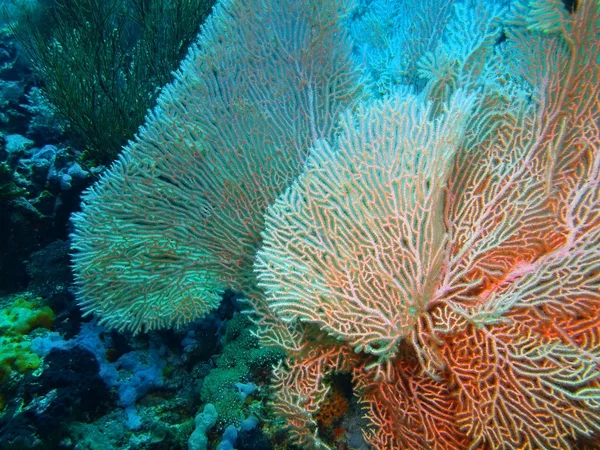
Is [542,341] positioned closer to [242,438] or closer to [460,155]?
[460,155]

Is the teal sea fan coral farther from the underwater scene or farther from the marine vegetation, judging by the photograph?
the marine vegetation

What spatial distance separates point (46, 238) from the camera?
5086 mm

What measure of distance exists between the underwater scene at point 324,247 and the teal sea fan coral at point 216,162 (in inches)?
0.9

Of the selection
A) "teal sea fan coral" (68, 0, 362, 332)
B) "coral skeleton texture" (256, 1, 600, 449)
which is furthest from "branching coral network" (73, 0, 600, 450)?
"teal sea fan coral" (68, 0, 362, 332)

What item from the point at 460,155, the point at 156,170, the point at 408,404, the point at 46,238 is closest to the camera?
the point at 408,404

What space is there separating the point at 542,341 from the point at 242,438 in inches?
99.1

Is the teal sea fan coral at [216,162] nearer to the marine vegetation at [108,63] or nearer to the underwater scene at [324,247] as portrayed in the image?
the underwater scene at [324,247]

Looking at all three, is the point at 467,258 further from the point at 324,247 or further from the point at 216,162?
the point at 216,162

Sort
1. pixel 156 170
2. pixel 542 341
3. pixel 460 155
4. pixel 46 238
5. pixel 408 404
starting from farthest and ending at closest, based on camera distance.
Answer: pixel 46 238 < pixel 156 170 < pixel 460 155 < pixel 408 404 < pixel 542 341

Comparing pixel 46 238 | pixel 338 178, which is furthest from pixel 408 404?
pixel 46 238

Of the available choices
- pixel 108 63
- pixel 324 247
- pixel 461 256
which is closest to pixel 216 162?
pixel 324 247

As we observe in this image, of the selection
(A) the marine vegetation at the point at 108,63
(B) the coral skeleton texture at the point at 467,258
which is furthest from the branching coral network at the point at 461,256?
(A) the marine vegetation at the point at 108,63

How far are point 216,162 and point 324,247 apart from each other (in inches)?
70.5

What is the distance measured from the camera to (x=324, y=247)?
96.5 inches
